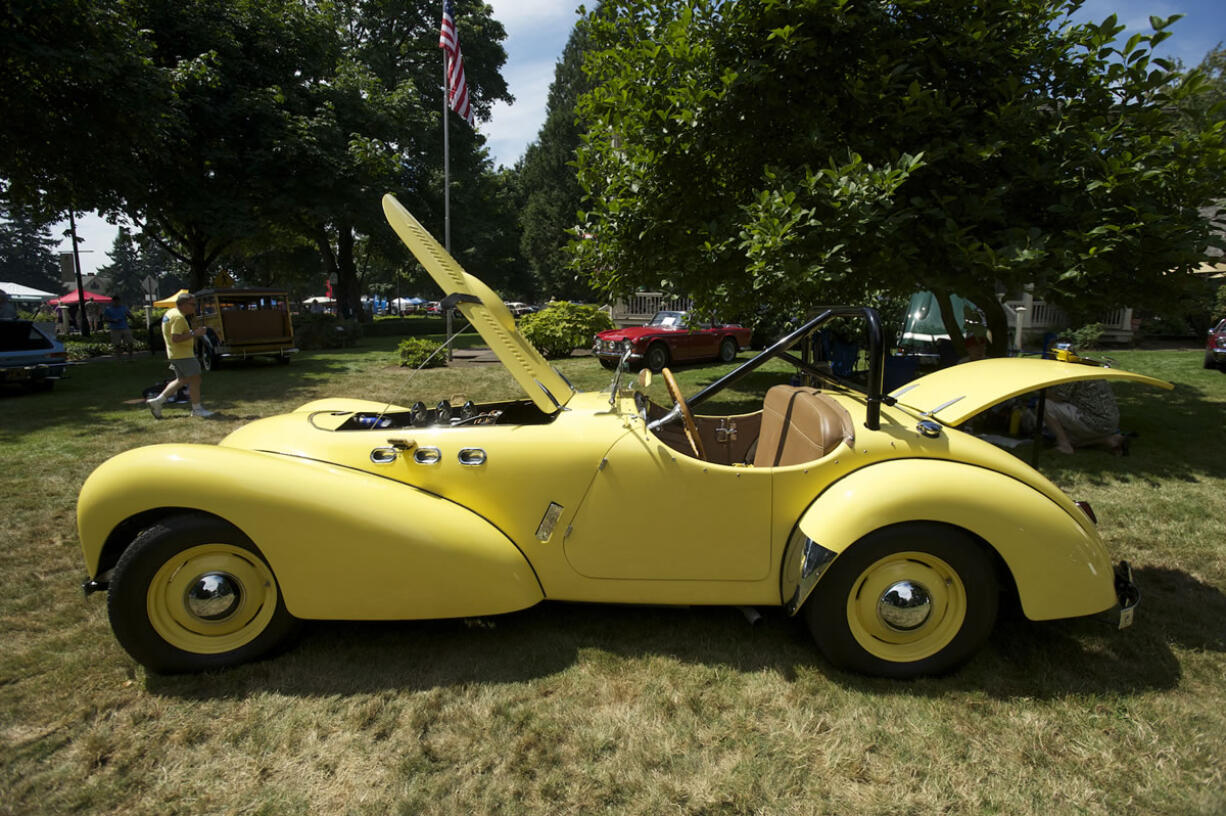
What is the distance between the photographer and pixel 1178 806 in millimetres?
2061

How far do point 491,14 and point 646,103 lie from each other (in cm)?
3458

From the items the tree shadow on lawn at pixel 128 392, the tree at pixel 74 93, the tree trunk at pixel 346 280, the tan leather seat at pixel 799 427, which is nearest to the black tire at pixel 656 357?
the tree shadow on lawn at pixel 128 392

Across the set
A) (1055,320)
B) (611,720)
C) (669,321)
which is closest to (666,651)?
(611,720)

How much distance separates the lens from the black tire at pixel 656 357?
14482 millimetres

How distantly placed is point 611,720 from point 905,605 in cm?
137

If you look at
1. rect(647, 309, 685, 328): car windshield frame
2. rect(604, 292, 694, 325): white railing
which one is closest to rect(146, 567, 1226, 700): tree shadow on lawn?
rect(647, 309, 685, 328): car windshield frame

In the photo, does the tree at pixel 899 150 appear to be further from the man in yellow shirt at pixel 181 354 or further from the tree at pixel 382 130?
the tree at pixel 382 130

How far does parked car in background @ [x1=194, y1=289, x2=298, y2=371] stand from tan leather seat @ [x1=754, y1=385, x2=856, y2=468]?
15.0 meters

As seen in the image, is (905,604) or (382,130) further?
(382,130)

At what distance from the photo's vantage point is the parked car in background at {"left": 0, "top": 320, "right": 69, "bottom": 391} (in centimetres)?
1022

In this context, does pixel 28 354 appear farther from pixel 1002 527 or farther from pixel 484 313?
pixel 1002 527

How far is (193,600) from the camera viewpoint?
271 cm

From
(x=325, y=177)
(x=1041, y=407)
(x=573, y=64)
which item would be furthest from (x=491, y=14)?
(x=1041, y=407)

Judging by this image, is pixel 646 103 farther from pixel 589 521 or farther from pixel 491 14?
pixel 491 14
